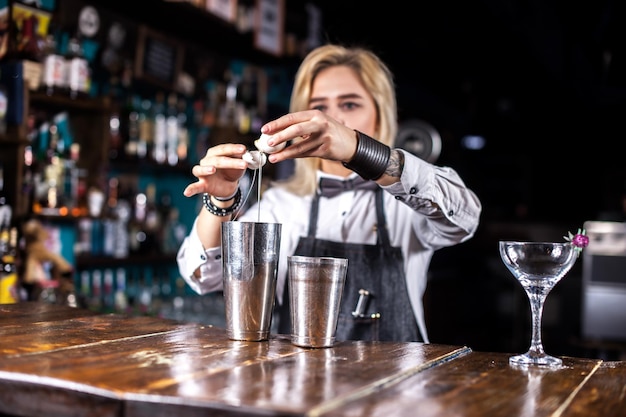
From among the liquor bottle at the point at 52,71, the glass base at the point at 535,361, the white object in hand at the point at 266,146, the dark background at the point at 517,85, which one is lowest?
the glass base at the point at 535,361

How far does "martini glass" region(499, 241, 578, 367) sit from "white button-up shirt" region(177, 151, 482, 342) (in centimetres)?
43

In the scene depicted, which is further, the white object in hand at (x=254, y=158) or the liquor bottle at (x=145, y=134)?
the liquor bottle at (x=145, y=134)

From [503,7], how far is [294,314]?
4.44m

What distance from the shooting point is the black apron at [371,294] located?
199 centimetres

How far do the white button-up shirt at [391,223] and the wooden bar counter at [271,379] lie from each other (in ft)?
1.52

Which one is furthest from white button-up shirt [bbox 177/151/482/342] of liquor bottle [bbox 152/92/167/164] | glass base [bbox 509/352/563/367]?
liquor bottle [bbox 152/92/167/164]

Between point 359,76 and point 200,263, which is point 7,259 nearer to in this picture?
point 200,263

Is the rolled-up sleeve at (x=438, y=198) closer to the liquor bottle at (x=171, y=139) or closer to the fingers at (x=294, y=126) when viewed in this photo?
the fingers at (x=294, y=126)

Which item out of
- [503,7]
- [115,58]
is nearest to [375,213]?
[115,58]

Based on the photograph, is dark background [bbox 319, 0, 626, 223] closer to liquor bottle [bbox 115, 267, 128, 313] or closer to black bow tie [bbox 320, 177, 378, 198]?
black bow tie [bbox 320, 177, 378, 198]

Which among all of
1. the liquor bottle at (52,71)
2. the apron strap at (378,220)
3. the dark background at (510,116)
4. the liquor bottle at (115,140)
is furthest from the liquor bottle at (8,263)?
the dark background at (510,116)

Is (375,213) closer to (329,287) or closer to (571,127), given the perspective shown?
(329,287)

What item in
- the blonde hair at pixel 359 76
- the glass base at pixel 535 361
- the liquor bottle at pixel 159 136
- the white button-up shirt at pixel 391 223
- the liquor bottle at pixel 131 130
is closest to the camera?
the glass base at pixel 535 361

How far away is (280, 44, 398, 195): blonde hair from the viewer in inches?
89.2
